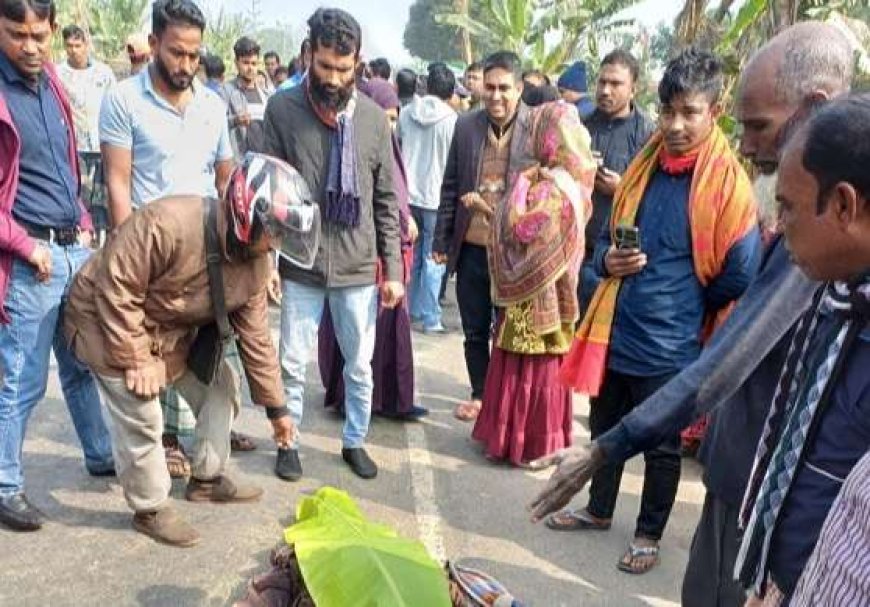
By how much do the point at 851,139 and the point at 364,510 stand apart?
2.86 meters

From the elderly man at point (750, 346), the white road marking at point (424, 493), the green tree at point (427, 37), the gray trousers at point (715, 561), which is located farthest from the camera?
the green tree at point (427, 37)

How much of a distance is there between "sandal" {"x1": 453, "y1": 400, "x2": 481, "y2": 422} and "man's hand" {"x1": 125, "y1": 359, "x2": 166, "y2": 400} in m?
2.22

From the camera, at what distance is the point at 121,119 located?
11.4 feet

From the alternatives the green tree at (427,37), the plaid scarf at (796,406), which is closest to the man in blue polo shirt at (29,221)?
the plaid scarf at (796,406)

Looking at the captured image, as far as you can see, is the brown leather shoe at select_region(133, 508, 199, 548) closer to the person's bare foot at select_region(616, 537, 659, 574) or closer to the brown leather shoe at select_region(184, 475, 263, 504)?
the brown leather shoe at select_region(184, 475, 263, 504)

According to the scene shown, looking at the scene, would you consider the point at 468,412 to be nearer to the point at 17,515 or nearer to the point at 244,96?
the point at 17,515

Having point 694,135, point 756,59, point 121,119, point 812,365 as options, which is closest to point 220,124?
point 121,119

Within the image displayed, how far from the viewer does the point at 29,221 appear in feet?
10.3

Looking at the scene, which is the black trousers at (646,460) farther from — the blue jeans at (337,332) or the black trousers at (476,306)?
the black trousers at (476,306)

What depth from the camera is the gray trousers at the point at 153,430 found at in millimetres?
3047

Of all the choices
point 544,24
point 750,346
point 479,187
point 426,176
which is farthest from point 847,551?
point 544,24

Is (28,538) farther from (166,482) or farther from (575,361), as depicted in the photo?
(575,361)

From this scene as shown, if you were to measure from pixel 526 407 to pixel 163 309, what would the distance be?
6.28 feet

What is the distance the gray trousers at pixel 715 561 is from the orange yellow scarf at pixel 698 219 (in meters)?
1.15
